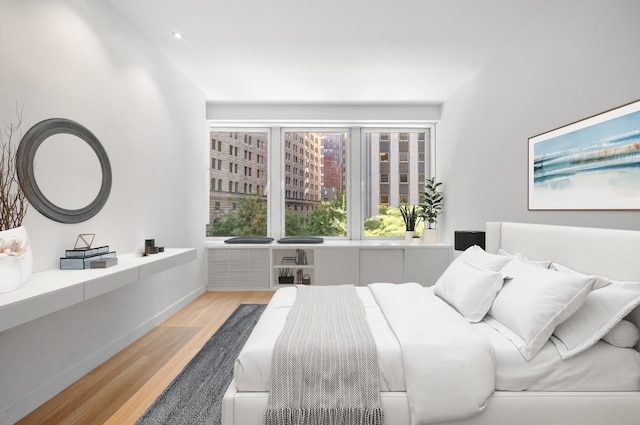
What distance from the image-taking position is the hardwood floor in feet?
6.69

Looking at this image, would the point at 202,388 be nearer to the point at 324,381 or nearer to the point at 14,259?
the point at 324,381

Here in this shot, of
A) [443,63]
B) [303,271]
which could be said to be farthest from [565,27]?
[303,271]

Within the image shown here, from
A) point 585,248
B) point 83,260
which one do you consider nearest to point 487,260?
point 585,248

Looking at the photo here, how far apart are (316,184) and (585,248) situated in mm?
3959

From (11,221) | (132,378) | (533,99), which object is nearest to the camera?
(11,221)

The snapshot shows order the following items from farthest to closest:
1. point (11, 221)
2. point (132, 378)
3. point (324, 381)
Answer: point (132, 378) → point (11, 221) → point (324, 381)

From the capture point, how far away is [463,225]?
450 cm

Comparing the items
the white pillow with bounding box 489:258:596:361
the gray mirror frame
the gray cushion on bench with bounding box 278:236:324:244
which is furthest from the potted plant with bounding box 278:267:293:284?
the white pillow with bounding box 489:258:596:361

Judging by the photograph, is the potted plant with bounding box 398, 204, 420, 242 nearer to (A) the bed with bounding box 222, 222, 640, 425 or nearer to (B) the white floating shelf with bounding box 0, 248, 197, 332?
(A) the bed with bounding box 222, 222, 640, 425

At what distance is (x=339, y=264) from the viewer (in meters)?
4.94

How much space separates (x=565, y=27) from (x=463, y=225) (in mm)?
2425

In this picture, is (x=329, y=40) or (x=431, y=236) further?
(x=431, y=236)

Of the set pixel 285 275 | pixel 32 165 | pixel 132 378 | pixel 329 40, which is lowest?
pixel 132 378

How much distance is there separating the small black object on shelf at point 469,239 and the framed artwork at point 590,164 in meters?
0.64
